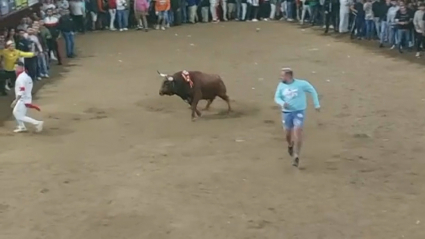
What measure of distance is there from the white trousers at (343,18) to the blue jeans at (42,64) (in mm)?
11283

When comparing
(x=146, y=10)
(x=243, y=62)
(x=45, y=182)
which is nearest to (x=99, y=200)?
(x=45, y=182)

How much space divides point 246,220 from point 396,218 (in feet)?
6.20

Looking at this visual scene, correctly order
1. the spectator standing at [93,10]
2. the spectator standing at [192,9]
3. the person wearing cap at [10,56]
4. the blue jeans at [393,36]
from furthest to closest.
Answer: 1. the spectator standing at [192,9]
2. the spectator standing at [93,10]
3. the blue jeans at [393,36]
4. the person wearing cap at [10,56]

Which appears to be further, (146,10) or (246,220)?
(146,10)

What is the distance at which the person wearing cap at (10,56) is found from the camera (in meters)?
18.4

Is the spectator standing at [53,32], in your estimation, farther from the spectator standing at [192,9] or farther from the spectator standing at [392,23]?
the spectator standing at [392,23]

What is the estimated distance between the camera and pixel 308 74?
66.5ft

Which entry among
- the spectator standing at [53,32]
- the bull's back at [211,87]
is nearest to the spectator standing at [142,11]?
the spectator standing at [53,32]

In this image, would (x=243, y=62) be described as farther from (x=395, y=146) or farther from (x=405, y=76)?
(x=395, y=146)

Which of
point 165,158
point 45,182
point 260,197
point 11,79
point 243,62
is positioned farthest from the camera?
point 243,62

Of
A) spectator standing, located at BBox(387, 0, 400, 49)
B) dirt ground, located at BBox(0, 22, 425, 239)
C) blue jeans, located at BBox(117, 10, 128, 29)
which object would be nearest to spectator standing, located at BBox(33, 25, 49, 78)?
dirt ground, located at BBox(0, 22, 425, 239)

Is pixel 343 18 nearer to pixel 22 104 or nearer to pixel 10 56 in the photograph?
pixel 10 56

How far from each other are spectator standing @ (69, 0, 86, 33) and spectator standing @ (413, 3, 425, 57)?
12.9m

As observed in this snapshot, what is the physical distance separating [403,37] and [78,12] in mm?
12570
